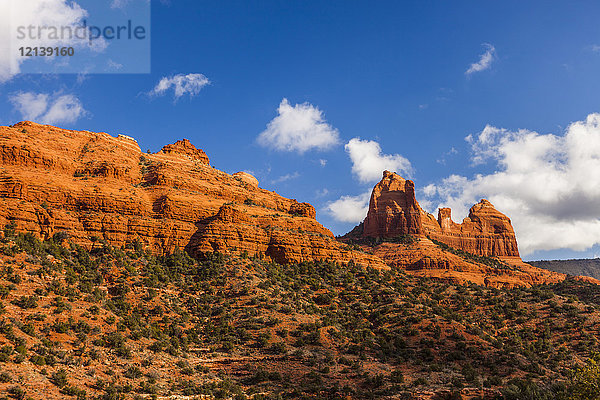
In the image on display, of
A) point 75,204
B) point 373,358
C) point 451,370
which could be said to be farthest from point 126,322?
point 451,370

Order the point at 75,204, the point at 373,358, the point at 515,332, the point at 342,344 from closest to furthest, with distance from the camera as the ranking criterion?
the point at 373,358, the point at 342,344, the point at 75,204, the point at 515,332

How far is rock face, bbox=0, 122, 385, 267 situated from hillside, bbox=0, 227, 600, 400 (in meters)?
2.71

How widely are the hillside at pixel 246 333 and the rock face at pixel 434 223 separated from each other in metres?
65.1

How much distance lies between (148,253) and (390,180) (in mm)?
107224

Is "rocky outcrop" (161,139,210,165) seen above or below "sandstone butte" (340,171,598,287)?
above

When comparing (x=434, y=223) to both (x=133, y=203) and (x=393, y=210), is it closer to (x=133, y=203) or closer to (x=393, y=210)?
(x=393, y=210)

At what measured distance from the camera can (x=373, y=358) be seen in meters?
43.8

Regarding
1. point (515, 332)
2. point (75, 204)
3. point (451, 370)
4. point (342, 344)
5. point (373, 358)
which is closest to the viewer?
point (451, 370)

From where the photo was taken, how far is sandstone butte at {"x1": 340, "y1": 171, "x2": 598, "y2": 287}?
105500 millimetres

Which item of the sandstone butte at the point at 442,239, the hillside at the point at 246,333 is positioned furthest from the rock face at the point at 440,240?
the hillside at the point at 246,333

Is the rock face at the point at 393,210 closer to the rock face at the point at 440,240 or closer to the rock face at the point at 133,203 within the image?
the rock face at the point at 440,240

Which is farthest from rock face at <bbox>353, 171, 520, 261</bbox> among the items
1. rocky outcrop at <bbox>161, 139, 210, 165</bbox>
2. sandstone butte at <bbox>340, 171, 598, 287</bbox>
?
rocky outcrop at <bbox>161, 139, 210, 165</bbox>

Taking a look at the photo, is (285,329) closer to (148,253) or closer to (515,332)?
(148,253)

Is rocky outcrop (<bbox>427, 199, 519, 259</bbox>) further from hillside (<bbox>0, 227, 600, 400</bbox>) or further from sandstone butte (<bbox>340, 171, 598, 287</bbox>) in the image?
hillside (<bbox>0, 227, 600, 400</bbox>)
